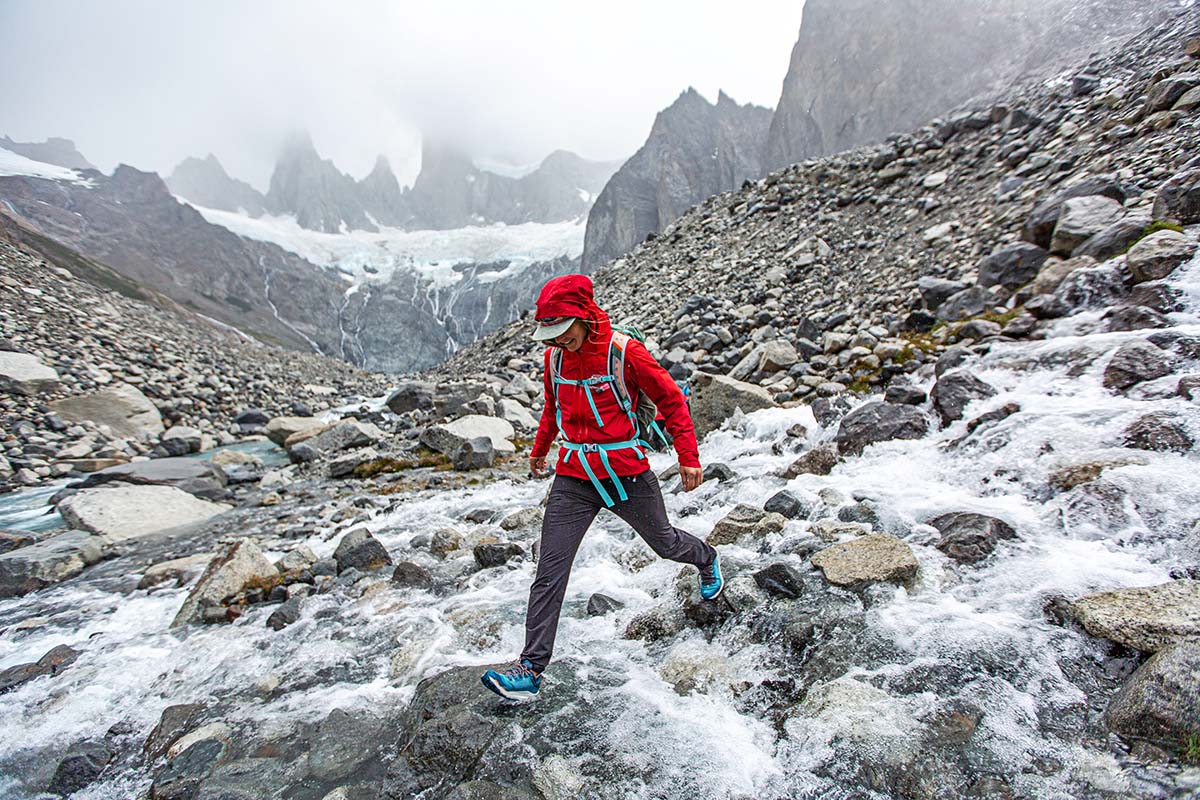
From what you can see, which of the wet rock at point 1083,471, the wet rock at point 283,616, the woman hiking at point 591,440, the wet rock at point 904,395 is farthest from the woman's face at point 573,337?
the wet rock at point 904,395

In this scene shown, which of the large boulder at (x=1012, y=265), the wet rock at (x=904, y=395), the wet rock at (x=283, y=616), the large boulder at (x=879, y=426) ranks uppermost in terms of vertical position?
the large boulder at (x=1012, y=265)

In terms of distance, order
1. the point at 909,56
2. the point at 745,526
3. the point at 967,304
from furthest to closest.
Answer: the point at 909,56
the point at 967,304
the point at 745,526

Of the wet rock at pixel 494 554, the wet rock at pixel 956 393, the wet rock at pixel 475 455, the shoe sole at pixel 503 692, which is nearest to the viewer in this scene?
the shoe sole at pixel 503 692

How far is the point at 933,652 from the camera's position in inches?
131

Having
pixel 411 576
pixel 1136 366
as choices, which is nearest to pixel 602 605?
pixel 411 576

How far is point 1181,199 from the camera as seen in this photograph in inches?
302

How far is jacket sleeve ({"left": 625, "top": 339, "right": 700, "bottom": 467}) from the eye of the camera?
152 inches

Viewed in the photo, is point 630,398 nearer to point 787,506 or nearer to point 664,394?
point 664,394

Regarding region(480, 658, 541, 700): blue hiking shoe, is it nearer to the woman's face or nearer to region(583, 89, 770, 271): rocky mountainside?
the woman's face

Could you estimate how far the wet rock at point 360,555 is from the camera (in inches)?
253

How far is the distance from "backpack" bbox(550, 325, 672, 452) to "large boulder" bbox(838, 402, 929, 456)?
4.11m

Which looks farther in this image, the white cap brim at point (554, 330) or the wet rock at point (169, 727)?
the wet rock at point (169, 727)

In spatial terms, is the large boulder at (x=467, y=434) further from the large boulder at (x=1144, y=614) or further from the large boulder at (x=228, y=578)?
the large boulder at (x=1144, y=614)

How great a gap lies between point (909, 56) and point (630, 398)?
156 feet
